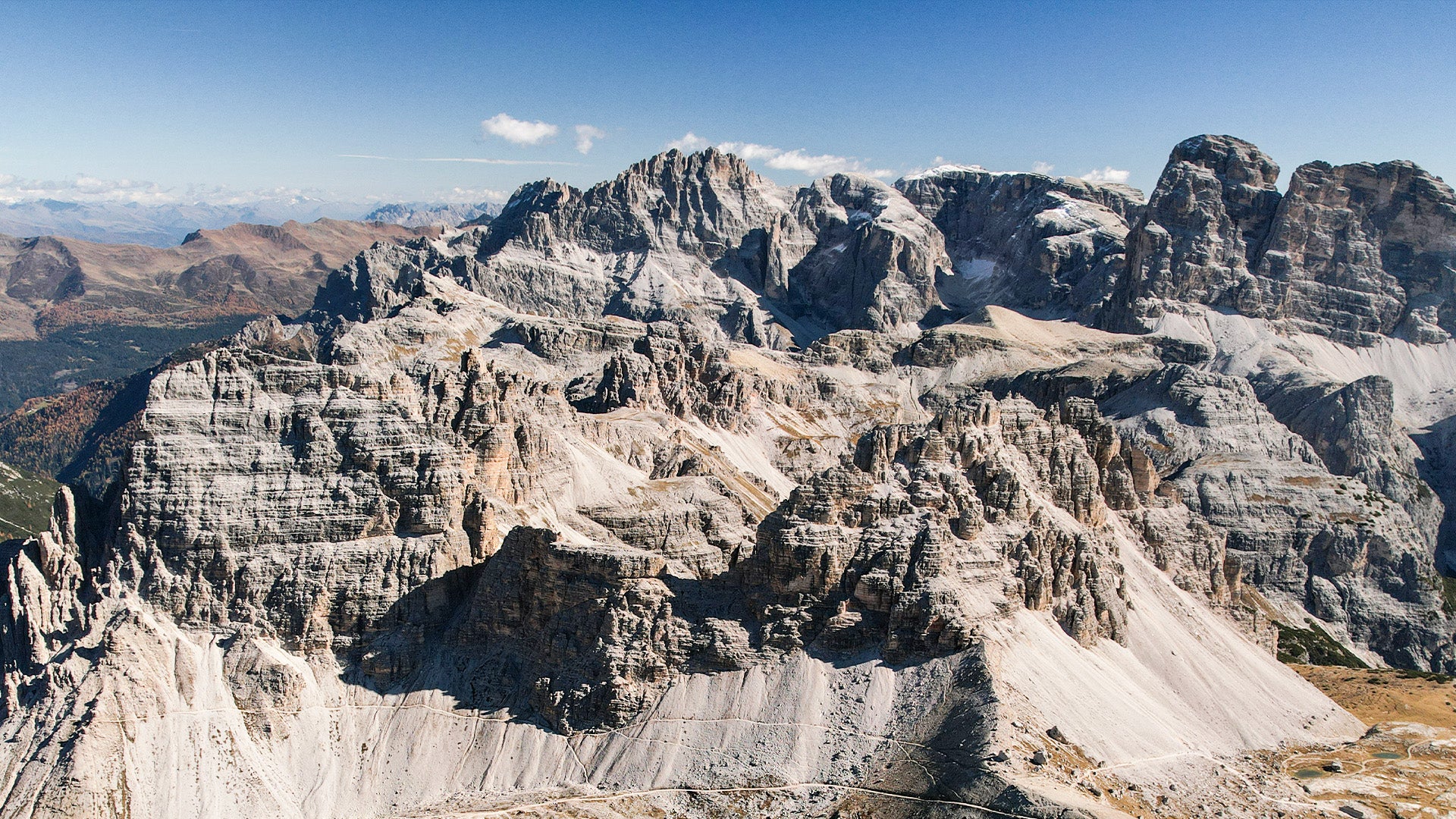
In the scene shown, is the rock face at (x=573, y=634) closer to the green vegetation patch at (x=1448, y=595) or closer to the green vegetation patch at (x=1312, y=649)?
the green vegetation patch at (x=1312, y=649)

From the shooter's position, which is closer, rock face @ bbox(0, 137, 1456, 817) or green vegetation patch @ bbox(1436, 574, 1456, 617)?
rock face @ bbox(0, 137, 1456, 817)

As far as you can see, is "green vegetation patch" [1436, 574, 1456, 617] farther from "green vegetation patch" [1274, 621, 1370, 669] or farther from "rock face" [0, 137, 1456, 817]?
"rock face" [0, 137, 1456, 817]

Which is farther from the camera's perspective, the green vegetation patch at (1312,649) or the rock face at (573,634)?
the green vegetation patch at (1312,649)

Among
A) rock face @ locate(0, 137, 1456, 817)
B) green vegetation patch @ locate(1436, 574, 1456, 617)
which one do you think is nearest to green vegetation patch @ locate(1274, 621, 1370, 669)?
green vegetation patch @ locate(1436, 574, 1456, 617)

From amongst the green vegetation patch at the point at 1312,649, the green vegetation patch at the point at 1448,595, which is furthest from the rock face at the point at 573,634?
the green vegetation patch at the point at 1448,595

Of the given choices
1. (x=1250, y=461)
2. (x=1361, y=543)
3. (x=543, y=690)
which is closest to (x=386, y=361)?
(x=543, y=690)

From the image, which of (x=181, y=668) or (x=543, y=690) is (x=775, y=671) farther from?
(x=181, y=668)

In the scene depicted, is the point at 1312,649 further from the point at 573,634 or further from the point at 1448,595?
the point at 573,634

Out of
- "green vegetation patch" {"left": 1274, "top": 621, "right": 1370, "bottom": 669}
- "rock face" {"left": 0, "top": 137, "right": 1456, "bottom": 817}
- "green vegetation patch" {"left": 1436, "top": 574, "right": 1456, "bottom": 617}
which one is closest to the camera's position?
"rock face" {"left": 0, "top": 137, "right": 1456, "bottom": 817}
